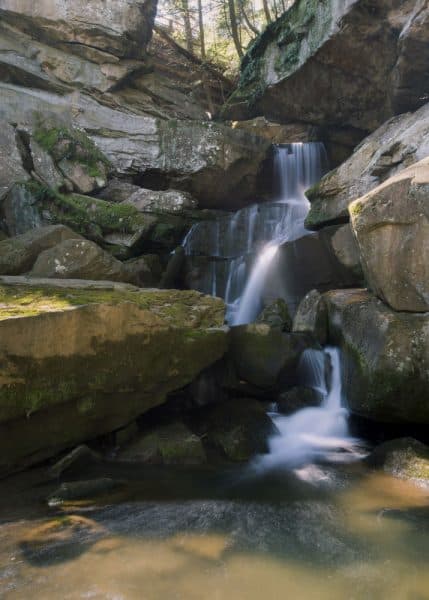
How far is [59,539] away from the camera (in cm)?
320

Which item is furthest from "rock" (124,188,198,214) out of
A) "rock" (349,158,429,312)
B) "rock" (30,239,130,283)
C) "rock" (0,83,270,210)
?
"rock" (349,158,429,312)

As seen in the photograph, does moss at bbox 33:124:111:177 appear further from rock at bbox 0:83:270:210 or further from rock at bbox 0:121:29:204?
rock at bbox 0:83:270:210

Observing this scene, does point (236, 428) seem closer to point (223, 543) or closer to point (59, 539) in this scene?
point (223, 543)

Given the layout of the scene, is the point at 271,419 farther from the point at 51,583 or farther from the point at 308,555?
the point at 51,583

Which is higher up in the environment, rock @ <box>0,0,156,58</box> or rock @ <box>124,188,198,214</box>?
rock @ <box>0,0,156,58</box>

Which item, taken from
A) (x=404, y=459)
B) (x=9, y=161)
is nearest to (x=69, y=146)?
(x=9, y=161)

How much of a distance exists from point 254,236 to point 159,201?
274 cm

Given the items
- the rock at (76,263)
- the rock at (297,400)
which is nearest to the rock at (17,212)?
the rock at (76,263)

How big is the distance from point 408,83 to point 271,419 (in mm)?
8106

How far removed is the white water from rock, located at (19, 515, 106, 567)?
241 cm

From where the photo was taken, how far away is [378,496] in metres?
4.18

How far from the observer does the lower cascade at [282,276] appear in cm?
591

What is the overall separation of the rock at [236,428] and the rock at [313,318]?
1596mm

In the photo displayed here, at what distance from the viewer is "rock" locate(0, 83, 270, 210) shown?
43.6ft
